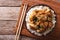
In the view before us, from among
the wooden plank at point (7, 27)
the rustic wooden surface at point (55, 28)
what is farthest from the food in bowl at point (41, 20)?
the wooden plank at point (7, 27)

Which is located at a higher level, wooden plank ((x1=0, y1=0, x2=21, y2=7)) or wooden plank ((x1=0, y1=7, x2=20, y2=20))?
wooden plank ((x1=0, y1=0, x2=21, y2=7))

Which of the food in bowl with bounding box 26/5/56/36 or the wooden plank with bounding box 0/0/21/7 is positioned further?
the wooden plank with bounding box 0/0/21/7

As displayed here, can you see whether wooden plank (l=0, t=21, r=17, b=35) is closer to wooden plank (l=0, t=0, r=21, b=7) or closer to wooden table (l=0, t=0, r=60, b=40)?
wooden table (l=0, t=0, r=60, b=40)

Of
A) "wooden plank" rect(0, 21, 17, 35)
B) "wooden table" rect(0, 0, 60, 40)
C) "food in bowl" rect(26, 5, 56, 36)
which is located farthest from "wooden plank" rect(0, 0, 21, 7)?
"food in bowl" rect(26, 5, 56, 36)

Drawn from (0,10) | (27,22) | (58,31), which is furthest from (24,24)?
(0,10)

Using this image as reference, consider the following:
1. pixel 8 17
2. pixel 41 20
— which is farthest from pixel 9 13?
pixel 41 20

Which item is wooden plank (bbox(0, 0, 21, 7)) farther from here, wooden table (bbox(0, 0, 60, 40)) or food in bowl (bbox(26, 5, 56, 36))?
food in bowl (bbox(26, 5, 56, 36))

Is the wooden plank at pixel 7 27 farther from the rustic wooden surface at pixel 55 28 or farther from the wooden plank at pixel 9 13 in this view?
the rustic wooden surface at pixel 55 28

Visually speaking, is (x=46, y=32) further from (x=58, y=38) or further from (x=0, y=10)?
(x=0, y=10)

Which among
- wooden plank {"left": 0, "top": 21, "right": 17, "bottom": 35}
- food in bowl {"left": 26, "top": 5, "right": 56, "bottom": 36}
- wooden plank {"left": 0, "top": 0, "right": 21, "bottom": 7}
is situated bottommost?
wooden plank {"left": 0, "top": 21, "right": 17, "bottom": 35}
